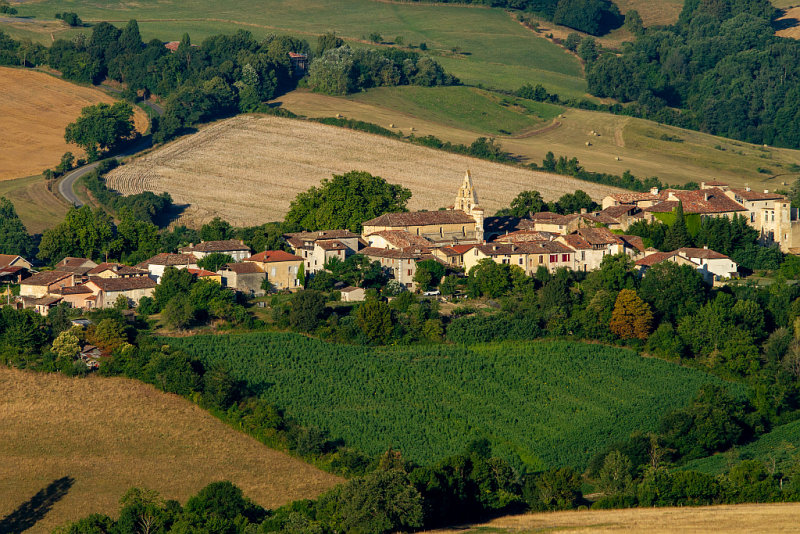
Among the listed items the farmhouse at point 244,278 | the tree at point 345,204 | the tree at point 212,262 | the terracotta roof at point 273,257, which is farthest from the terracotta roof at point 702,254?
the tree at point 212,262

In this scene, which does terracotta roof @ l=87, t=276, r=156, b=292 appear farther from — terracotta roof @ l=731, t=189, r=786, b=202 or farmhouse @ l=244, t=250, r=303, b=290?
terracotta roof @ l=731, t=189, r=786, b=202

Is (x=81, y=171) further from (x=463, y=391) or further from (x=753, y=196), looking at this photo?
(x=463, y=391)

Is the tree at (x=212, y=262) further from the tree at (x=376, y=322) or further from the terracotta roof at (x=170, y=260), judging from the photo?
the tree at (x=376, y=322)

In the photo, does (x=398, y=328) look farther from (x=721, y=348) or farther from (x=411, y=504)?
(x=411, y=504)

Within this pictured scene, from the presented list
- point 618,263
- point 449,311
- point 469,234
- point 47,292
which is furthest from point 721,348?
point 47,292

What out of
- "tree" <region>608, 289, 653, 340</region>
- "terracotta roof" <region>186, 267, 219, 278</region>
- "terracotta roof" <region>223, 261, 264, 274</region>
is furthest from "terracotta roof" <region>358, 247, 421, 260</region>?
"tree" <region>608, 289, 653, 340</region>

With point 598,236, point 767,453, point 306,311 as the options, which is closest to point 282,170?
point 598,236

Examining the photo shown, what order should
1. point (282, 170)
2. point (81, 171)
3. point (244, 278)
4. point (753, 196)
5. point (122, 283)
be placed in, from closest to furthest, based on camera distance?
point (122, 283) < point (244, 278) < point (753, 196) < point (81, 171) < point (282, 170)
